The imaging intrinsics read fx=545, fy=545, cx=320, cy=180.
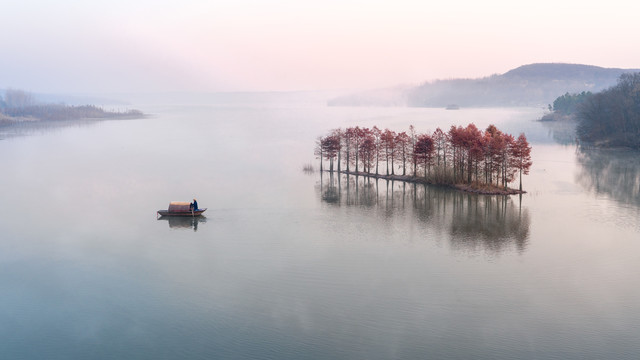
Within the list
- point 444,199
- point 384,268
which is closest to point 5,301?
point 384,268

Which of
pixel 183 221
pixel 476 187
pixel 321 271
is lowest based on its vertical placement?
pixel 321 271

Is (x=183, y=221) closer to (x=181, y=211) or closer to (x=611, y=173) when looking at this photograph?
(x=181, y=211)

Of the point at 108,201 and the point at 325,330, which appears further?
the point at 108,201

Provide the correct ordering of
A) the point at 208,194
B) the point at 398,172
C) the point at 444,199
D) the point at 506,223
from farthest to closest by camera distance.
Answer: the point at 398,172 < the point at 208,194 < the point at 444,199 < the point at 506,223

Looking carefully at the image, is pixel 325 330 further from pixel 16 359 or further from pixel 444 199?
pixel 444 199

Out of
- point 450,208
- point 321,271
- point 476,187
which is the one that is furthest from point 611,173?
point 321,271
